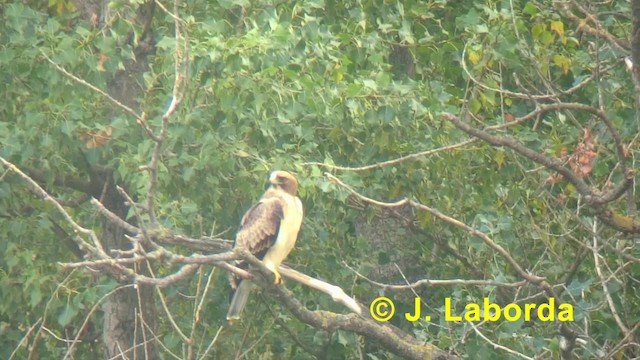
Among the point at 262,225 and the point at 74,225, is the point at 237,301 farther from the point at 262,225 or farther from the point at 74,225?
the point at 74,225

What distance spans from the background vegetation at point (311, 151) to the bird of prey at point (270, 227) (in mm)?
167

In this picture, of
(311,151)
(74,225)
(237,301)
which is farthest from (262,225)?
(74,225)

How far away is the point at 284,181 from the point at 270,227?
27 cm

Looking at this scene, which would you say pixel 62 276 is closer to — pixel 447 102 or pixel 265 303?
pixel 265 303

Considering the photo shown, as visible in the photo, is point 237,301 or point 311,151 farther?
point 311,151

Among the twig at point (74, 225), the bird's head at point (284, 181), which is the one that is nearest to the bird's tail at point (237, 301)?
the bird's head at point (284, 181)

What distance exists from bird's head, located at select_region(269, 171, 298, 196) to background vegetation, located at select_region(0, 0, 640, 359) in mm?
107

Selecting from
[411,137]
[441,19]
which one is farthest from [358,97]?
[441,19]

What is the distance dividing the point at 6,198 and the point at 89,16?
4.85 ft

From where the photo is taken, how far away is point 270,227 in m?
8.80

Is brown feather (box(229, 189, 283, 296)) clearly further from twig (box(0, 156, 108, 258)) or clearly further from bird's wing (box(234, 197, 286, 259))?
twig (box(0, 156, 108, 258))
